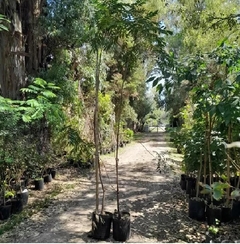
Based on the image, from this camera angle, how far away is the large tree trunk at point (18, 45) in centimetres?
537

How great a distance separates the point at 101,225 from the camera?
2900 millimetres

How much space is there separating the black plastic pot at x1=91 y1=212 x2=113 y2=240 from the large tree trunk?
368 centimetres

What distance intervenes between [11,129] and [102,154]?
6.51 meters

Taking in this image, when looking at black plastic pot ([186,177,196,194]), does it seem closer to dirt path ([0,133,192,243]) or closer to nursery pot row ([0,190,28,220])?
dirt path ([0,133,192,243])

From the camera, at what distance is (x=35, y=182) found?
520 cm

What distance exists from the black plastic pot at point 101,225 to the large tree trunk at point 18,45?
12.1 feet

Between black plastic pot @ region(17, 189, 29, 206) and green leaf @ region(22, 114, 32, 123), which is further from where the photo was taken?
black plastic pot @ region(17, 189, 29, 206)

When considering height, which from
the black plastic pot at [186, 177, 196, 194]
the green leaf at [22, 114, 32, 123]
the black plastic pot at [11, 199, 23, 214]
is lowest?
the black plastic pot at [11, 199, 23, 214]

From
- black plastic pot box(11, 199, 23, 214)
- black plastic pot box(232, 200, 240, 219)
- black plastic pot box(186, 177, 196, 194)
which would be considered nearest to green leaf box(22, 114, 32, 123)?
black plastic pot box(11, 199, 23, 214)

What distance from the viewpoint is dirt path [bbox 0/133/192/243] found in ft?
10.3

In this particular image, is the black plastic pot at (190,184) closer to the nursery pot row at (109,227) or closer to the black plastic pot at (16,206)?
the nursery pot row at (109,227)

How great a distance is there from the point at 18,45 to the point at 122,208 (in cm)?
389

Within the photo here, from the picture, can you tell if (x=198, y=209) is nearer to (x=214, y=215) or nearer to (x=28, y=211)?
(x=214, y=215)

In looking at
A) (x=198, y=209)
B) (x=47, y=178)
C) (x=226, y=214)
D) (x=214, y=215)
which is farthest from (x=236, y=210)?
(x=47, y=178)
